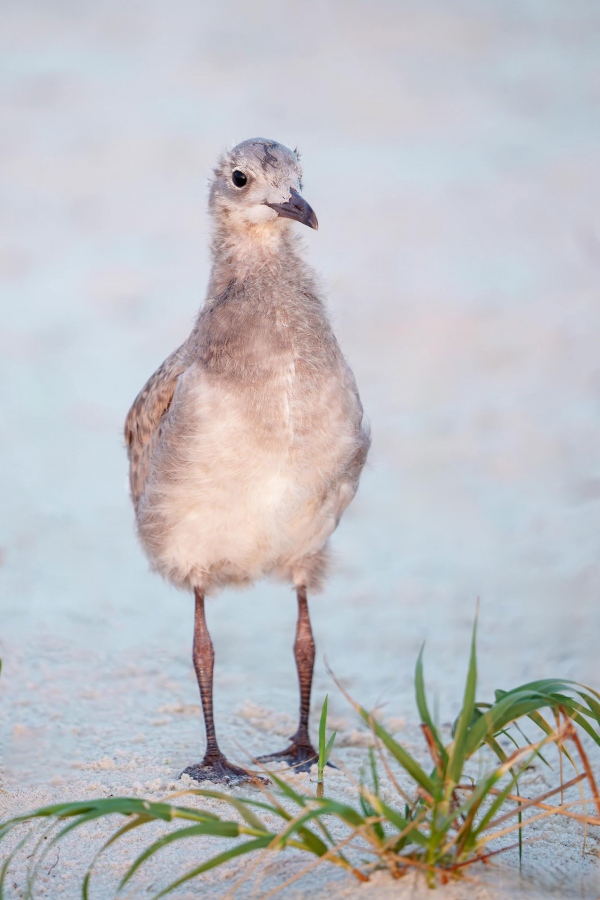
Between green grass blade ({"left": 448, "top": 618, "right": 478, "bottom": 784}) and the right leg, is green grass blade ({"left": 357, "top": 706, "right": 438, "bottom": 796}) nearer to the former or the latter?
green grass blade ({"left": 448, "top": 618, "right": 478, "bottom": 784})

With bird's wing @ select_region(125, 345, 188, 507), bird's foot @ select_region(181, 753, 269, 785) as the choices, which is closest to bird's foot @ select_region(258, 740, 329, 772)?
bird's foot @ select_region(181, 753, 269, 785)

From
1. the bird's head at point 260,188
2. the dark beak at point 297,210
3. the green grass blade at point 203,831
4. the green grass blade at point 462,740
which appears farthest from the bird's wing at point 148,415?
the green grass blade at point 203,831

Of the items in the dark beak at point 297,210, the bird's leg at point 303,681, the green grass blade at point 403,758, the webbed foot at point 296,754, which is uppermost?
the dark beak at point 297,210

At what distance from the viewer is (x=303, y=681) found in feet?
17.6

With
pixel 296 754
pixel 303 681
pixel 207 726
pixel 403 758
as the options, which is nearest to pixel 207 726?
pixel 207 726

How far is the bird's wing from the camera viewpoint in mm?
5074

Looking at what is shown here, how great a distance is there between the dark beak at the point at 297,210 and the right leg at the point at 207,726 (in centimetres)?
182

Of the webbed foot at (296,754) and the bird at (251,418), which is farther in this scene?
the webbed foot at (296,754)

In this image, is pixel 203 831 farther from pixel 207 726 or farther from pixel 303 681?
pixel 303 681

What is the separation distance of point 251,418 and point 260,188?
1062 mm

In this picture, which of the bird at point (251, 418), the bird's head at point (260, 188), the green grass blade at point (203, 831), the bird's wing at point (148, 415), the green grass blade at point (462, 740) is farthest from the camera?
the bird's wing at point (148, 415)

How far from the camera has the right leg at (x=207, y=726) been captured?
474 centimetres

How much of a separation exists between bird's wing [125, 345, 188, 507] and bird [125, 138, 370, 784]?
2 centimetres

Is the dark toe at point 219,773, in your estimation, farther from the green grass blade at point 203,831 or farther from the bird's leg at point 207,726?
the green grass blade at point 203,831
